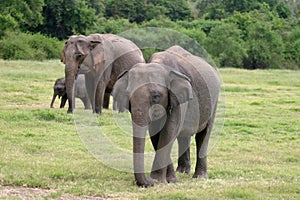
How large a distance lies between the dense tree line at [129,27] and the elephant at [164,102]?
30.5 metres

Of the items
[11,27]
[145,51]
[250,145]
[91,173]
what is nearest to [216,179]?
[91,173]

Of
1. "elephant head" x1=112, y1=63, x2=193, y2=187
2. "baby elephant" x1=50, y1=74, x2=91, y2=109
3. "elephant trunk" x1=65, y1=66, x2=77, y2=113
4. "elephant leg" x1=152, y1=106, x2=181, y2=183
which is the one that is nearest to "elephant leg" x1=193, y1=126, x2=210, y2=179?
"elephant leg" x1=152, y1=106, x2=181, y2=183

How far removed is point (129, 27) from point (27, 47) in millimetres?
17770

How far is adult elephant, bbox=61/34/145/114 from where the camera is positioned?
16.2 metres

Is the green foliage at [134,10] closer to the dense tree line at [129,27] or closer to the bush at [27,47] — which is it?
the dense tree line at [129,27]

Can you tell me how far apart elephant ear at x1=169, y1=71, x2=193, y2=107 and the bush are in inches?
1238

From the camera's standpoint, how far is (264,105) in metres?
23.9

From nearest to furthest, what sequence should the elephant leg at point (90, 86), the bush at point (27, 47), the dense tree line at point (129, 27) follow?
the elephant leg at point (90, 86) → the bush at point (27, 47) → the dense tree line at point (129, 27)

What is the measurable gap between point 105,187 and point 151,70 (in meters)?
1.60

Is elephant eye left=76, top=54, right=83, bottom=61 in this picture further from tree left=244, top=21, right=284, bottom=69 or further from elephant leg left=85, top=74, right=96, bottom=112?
tree left=244, top=21, right=284, bottom=69

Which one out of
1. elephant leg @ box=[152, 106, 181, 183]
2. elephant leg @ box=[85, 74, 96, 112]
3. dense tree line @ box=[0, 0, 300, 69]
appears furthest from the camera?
dense tree line @ box=[0, 0, 300, 69]

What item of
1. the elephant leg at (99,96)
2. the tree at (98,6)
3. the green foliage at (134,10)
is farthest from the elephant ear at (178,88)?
the green foliage at (134,10)

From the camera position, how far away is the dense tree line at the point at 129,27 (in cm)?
4412

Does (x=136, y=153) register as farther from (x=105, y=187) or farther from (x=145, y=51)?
(x=145, y=51)
